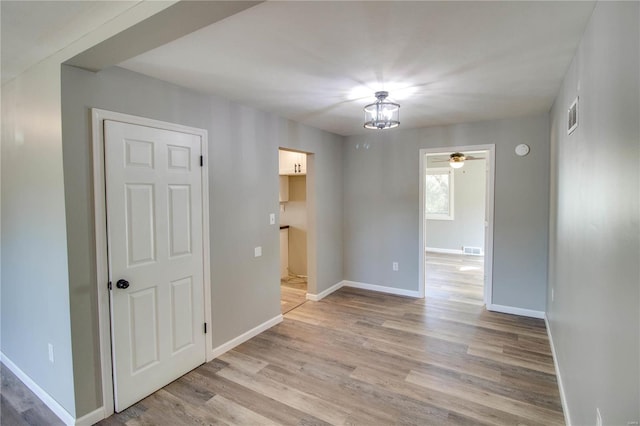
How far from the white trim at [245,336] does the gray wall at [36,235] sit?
1.17 m

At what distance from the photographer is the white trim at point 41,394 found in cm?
223

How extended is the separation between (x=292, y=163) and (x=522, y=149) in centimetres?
320

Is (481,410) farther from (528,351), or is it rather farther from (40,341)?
(40,341)

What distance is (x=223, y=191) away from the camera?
10.3 feet

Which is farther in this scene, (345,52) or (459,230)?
(459,230)

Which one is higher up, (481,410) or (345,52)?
(345,52)

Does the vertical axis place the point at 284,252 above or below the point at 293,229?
below

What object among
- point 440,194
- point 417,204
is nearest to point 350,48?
point 417,204

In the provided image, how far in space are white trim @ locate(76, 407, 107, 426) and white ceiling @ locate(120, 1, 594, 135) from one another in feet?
7.82

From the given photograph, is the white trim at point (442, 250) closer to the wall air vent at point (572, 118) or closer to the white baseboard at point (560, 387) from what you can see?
the white baseboard at point (560, 387)

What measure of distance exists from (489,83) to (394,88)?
29.7 inches

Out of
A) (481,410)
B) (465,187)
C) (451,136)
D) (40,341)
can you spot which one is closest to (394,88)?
(451,136)

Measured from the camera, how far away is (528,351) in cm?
315

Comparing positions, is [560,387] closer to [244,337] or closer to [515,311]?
[515,311]
